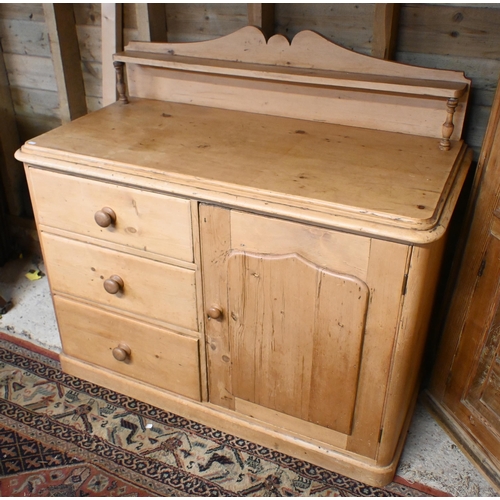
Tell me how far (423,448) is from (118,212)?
115cm

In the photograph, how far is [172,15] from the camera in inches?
71.2

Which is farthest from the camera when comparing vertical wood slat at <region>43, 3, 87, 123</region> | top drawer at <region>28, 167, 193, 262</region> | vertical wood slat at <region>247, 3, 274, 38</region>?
vertical wood slat at <region>43, 3, 87, 123</region>

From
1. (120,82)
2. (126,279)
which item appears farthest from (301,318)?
(120,82)

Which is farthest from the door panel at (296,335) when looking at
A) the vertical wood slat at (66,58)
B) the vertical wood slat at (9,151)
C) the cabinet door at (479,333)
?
the vertical wood slat at (9,151)

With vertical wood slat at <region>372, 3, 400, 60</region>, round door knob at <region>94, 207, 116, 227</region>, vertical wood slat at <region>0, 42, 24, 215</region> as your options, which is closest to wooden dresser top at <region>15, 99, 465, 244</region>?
round door knob at <region>94, 207, 116, 227</region>

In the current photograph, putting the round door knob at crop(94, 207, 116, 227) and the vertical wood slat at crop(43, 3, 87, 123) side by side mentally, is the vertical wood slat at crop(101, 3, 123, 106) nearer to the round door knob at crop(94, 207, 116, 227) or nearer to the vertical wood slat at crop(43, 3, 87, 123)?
the vertical wood slat at crop(43, 3, 87, 123)

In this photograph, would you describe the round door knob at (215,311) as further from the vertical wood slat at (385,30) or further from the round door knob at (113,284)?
the vertical wood slat at (385,30)

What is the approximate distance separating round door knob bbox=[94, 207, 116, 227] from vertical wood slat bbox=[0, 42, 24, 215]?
111 cm

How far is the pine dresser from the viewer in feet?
4.08

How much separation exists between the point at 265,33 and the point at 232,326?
2.95 ft

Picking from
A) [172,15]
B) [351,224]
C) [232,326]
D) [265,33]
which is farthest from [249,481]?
[172,15]

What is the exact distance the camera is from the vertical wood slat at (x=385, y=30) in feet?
4.81

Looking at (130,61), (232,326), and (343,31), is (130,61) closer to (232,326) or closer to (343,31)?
(343,31)

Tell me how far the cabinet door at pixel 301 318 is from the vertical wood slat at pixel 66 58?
1.06 meters
